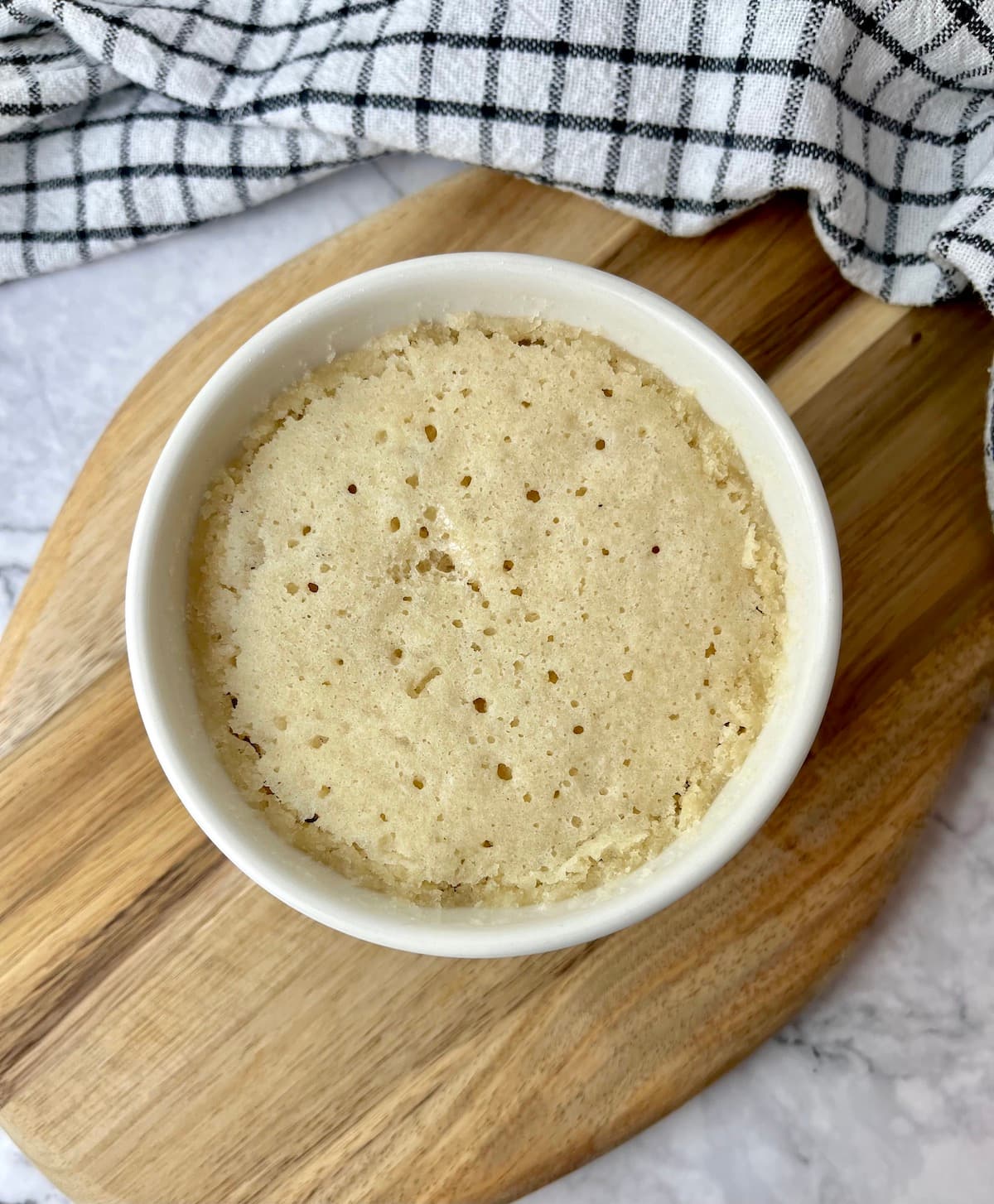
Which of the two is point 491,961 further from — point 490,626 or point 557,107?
point 557,107

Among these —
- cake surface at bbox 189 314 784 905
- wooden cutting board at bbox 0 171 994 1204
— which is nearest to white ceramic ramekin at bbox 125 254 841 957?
cake surface at bbox 189 314 784 905

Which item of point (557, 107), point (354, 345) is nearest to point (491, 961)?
point (354, 345)

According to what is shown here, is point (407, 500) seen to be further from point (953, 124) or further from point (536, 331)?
point (953, 124)

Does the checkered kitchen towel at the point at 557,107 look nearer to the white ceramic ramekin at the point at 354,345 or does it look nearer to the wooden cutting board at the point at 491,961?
the wooden cutting board at the point at 491,961

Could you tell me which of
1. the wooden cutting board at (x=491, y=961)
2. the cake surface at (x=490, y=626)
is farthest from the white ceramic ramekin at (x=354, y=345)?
the wooden cutting board at (x=491, y=961)

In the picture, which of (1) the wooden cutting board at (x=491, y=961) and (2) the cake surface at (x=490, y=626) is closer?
(2) the cake surface at (x=490, y=626)

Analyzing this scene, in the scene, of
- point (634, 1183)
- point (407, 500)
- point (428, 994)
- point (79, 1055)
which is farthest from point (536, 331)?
point (634, 1183)
